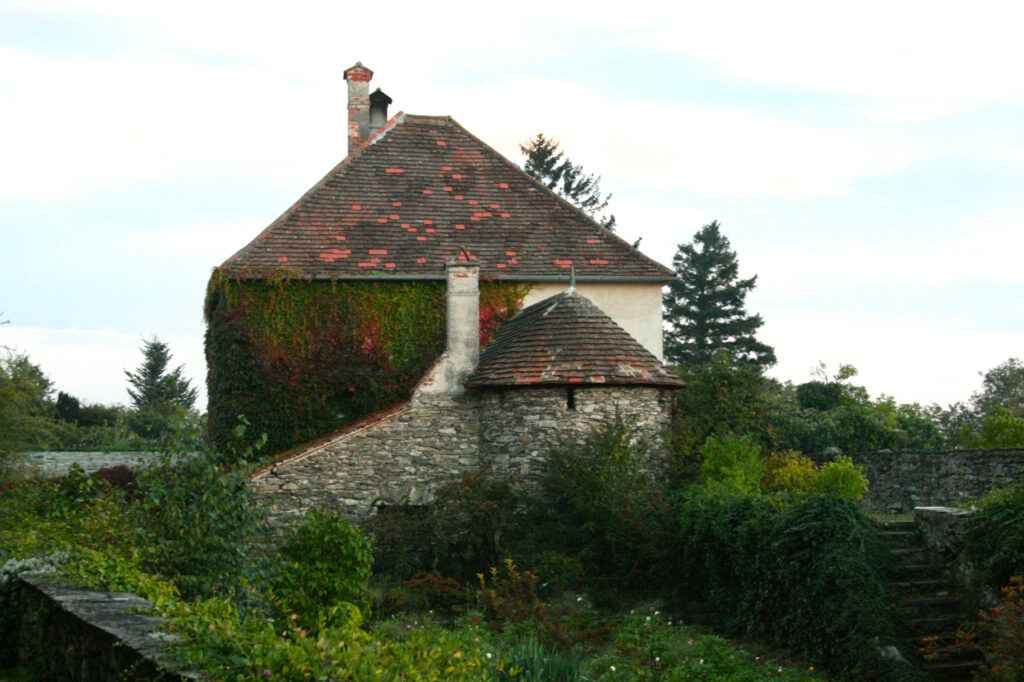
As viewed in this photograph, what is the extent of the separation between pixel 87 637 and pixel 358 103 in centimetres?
1813

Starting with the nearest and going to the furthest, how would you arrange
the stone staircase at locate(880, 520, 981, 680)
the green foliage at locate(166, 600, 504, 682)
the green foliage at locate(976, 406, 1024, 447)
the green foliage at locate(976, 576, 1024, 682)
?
the green foliage at locate(166, 600, 504, 682) → the green foliage at locate(976, 576, 1024, 682) → the stone staircase at locate(880, 520, 981, 680) → the green foliage at locate(976, 406, 1024, 447)

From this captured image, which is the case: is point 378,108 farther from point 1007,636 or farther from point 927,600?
point 1007,636

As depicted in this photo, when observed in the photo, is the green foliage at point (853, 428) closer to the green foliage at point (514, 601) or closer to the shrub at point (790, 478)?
the shrub at point (790, 478)

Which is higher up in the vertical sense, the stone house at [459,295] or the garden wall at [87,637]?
the stone house at [459,295]

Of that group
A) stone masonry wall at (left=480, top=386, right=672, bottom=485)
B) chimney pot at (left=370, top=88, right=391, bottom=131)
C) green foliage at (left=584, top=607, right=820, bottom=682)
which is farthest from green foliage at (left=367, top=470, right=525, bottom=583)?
chimney pot at (left=370, top=88, right=391, bottom=131)

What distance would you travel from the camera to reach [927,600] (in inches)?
375

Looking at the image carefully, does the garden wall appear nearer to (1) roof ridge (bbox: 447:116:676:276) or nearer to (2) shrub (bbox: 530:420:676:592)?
(2) shrub (bbox: 530:420:676:592)

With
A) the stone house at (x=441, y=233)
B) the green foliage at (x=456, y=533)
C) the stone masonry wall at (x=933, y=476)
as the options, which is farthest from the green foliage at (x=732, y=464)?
the stone house at (x=441, y=233)

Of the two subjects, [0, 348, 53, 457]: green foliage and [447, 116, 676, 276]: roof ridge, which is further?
[0, 348, 53, 457]: green foliage

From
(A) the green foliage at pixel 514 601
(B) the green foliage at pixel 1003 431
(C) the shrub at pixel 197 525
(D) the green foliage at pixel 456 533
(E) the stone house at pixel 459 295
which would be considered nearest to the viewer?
(C) the shrub at pixel 197 525

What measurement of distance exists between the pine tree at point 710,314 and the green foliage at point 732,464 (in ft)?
99.5

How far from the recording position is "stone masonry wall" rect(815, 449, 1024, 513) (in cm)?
1386

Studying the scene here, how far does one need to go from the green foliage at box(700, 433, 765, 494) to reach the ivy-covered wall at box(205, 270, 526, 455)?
550 centimetres

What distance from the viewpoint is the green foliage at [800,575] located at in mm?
8727
